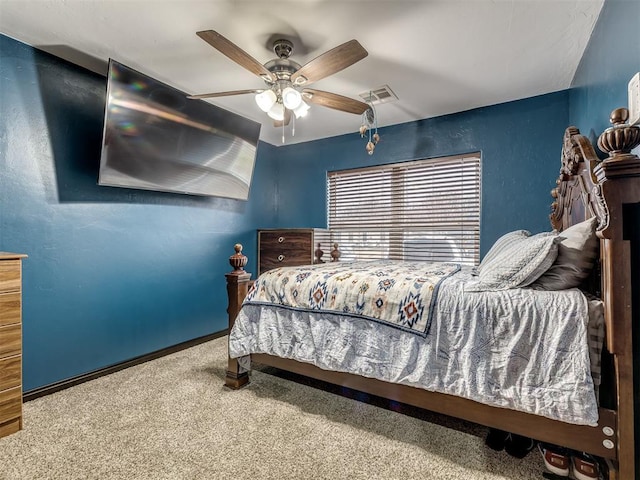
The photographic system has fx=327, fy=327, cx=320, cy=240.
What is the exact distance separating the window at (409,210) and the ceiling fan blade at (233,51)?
2017mm

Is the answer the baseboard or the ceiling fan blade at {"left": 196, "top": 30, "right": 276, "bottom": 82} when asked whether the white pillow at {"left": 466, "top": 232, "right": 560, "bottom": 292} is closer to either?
the ceiling fan blade at {"left": 196, "top": 30, "right": 276, "bottom": 82}

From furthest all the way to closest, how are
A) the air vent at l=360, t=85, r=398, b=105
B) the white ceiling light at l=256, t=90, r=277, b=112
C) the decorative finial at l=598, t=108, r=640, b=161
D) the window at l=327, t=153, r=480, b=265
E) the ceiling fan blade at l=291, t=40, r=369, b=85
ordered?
the window at l=327, t=153, r=480, b=265, the air vent at l=360, t=85, r=398, b=105, the white ceiling light at l=256, t=90, r=277, b=112, the ceiling fan blade at l=291, t=40, r=369, b=85, the decorative finial at l=598, t=108, r=640, b=161

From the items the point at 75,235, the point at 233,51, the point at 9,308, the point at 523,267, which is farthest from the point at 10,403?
the point at 523,267

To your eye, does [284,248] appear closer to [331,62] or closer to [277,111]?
[277,111]

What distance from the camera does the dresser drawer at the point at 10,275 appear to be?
5.53 ft

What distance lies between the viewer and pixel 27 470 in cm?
142

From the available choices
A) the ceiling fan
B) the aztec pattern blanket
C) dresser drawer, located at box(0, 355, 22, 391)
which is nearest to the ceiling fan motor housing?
the ceiling fan

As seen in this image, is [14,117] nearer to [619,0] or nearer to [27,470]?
[27,470]

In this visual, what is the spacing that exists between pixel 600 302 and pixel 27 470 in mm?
2483

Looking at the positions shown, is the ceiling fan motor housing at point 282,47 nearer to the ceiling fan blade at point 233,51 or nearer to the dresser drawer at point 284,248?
the ceiling fan blade at point 233,51

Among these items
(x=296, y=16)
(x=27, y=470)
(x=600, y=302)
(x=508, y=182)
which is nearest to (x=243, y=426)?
(x=27, y=470)

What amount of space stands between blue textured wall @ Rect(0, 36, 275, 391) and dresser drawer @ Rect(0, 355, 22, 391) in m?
0.45

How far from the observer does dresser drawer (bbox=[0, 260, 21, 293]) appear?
1686mm

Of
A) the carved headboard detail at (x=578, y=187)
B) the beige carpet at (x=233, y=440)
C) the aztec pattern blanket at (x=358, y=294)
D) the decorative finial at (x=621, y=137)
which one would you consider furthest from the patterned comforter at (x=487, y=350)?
the decorative finial at (x=621, y=137)
